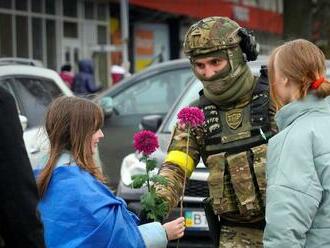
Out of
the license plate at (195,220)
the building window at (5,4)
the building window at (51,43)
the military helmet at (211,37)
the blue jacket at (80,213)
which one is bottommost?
the license plate at (195,220)

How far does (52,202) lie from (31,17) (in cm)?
2057

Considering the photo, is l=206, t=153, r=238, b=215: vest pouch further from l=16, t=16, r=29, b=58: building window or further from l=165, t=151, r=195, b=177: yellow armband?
l=16, t=16, r=29, b=58: building window

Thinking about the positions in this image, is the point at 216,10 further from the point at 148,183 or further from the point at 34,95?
the point at 148,183

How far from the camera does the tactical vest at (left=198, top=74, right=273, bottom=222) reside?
344 cm

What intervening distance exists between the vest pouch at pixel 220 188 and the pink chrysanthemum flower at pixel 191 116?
7.3 inches

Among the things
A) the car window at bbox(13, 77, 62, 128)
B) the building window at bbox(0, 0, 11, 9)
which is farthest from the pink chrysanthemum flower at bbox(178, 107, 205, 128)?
the building window at bbox(0, 0, 11, 9)

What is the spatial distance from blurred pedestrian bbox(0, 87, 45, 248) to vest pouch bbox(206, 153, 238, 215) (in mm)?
1412

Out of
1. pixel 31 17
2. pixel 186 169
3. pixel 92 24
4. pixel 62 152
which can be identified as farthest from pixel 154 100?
pixel 92 24

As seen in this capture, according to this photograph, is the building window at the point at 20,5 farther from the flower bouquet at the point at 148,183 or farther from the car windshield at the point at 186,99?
the flower bouquet at the point at 148,183

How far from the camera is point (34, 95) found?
784 centimetres

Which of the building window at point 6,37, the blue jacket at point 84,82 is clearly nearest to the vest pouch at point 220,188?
the blue jacket at point 84,82

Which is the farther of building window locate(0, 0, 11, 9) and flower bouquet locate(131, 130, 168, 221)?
building window locate(0, 0, 11, 9)

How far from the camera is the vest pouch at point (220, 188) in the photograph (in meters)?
3.48

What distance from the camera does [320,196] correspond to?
2.73 m
